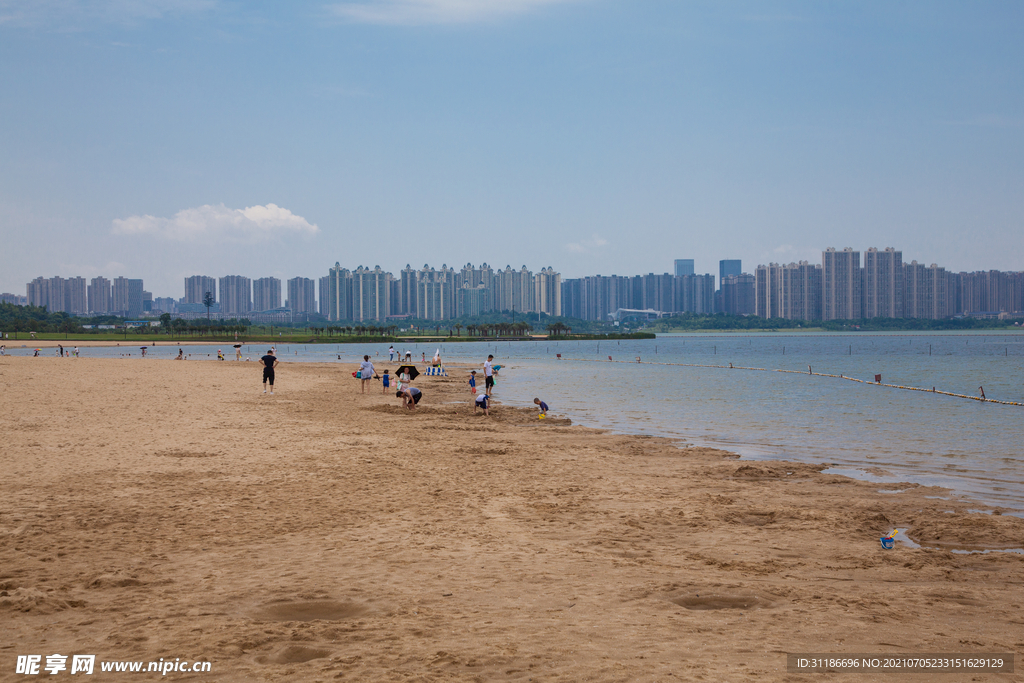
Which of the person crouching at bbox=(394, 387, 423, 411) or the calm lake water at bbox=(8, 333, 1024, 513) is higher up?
the person crouching at bbox=(394, 387, 423, 411)

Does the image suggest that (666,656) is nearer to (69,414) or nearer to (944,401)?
(69,414)

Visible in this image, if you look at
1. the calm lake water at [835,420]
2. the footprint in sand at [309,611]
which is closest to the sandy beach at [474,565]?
the footprint in sand at [309,611]

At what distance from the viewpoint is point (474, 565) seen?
7.61m

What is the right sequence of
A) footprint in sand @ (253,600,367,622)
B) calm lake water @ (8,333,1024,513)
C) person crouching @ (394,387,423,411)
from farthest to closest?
person crouching @ (394,387,423,411) < calm lake water @ (8,333,1024,513) < footprint in sand @ (253,600,367,622)

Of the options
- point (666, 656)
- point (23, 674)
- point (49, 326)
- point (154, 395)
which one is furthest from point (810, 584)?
point (49, 326)

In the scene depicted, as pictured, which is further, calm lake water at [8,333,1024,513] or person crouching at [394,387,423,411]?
person crouching at [394,387,423,411]

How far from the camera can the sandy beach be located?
5355mm

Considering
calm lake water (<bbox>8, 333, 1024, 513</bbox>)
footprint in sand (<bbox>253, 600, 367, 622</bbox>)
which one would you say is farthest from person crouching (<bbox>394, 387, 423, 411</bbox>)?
footprint in sand (<bbox>253, 600, 367, 622</bbox>)

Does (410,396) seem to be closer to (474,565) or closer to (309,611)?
(474,565)

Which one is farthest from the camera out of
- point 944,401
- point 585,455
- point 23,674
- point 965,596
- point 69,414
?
→ point 944,401

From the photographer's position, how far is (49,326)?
177625mm

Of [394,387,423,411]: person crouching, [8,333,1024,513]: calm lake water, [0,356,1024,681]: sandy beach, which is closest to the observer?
[0,356,1024,681]: sandy beach

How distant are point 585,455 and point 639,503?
16.1ft

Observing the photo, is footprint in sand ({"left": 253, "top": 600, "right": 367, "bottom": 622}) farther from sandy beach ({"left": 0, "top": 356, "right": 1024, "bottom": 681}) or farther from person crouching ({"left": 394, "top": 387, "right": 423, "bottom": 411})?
person crouching ({"left": 394, "top": 387, "right": 423, "bottom": 411})
